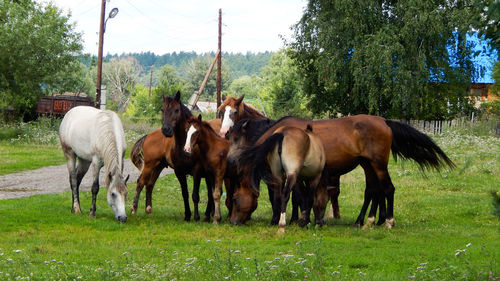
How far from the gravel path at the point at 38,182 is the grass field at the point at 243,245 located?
217 centimetres

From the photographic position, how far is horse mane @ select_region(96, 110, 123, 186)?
1123cm

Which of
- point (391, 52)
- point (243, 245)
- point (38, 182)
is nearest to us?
point (243, 245)

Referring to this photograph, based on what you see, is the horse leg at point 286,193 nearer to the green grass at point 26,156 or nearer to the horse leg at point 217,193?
the horse leg at point 217,193

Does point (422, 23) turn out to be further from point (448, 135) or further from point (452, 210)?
point (452, 210)

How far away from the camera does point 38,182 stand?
1925cm

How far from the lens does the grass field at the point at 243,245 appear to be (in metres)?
6.64

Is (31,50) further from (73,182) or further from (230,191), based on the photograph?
(230,191)

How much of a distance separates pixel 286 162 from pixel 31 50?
2925cm

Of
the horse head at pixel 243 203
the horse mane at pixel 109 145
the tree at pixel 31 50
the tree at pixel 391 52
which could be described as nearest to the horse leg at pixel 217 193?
the horse head at pixel 243 203

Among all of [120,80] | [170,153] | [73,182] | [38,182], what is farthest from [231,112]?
[120,80]

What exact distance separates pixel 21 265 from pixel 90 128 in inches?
207

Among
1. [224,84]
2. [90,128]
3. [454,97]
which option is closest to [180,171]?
[90,128]

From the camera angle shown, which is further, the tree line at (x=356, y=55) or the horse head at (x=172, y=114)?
the tree line at (x=356, y=55)

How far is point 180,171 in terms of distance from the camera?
471 inches
